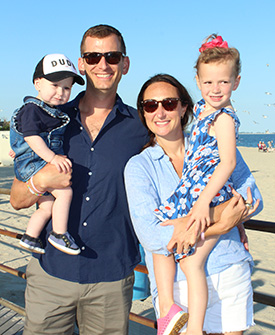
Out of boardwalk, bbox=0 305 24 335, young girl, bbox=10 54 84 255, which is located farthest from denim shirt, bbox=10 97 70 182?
boardwalk, bbox=0 305 24 335

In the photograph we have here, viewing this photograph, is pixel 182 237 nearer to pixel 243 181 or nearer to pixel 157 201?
pixel 157 201

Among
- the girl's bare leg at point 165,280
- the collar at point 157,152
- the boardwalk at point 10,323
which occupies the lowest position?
the boardwalk at point 10,323

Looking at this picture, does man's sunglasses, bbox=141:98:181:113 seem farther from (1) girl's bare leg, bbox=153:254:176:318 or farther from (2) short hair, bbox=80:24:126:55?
(1) girl's bare leg, bbox=153:254:176:318

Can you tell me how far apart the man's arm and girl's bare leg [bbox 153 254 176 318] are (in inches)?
31.8

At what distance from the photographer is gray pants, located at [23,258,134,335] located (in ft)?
8.64

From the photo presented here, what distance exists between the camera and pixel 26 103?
268cm

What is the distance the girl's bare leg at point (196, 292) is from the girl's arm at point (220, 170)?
0.67 feet

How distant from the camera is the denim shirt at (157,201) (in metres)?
2.17

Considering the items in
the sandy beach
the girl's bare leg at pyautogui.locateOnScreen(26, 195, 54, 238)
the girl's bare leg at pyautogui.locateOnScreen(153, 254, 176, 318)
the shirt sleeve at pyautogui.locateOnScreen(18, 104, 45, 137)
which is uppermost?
the shirt sleeve at pyautogui.locateOnScreen(18, 104, 45, 137)

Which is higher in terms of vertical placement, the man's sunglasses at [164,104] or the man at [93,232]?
the man's sunglasses at [164,104]

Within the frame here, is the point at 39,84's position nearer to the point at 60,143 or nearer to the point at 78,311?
the point at 60,143

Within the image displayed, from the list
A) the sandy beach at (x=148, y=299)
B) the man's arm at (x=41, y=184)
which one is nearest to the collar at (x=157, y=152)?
the man's arm at (x=41, y=184)

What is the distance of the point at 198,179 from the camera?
221 cm

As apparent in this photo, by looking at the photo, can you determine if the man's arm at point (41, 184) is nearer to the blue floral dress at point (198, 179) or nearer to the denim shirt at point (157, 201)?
the denim shirt at point (157, 201)
